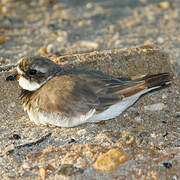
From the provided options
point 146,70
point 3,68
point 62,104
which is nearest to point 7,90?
point 3,68

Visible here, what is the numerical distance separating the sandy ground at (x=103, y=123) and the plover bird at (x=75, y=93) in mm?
198

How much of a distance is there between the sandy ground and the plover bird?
198mm

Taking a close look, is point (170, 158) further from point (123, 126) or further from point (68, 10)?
point (68, 10)

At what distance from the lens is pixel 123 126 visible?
3992 millimetres

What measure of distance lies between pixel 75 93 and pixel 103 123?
57 cm

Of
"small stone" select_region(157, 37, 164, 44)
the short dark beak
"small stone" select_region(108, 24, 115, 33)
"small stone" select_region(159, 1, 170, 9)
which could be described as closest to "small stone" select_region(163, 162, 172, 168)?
the short dark beak

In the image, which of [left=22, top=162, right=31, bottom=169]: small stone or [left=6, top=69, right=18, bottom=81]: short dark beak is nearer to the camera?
[left=22, top=162, right=31, bottom=169]: small stone

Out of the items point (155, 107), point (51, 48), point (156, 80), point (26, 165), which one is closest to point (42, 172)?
point (26, 165)

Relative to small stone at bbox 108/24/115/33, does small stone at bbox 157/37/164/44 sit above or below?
below

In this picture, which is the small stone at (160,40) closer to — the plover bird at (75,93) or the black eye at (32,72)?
the plover bird at (75,93)

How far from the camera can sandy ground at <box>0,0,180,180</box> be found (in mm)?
3291

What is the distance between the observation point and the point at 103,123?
4.02 m

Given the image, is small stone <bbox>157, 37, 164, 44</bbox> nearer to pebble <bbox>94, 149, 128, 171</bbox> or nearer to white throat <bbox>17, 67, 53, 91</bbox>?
white throat <bbox>17, 67, 53, 91</bbox>

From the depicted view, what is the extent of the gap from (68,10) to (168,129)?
15.3 ft
